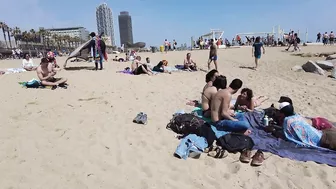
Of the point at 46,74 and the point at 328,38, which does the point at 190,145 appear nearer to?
the point at 46,74

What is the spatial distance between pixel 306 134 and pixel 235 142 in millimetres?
1009

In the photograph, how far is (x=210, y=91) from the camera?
16.4 ft

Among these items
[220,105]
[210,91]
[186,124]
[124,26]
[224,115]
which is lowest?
[186,124]

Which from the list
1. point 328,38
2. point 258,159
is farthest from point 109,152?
point 328,38

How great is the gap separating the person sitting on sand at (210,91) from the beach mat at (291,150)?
3.25ft

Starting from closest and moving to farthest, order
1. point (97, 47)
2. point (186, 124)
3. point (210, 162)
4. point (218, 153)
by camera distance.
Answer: point (210, 162) → point (218, 153) → point (186, 124) → point (97, 47)

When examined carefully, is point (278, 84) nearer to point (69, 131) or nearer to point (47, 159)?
point (69, 131)

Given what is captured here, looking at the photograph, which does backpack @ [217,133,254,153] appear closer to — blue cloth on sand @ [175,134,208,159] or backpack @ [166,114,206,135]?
blue cloth on sand @ [175,134,208,159]

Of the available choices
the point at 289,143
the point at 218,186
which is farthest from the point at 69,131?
the point at 289,143

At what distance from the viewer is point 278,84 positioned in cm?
905

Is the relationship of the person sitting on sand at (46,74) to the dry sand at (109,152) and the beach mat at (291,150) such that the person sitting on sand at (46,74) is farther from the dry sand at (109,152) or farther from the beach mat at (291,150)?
the beach mat at (291,150)

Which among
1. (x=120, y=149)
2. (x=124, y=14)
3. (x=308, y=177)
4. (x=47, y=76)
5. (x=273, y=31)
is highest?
(x=124, y=14)

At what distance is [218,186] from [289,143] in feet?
5.02

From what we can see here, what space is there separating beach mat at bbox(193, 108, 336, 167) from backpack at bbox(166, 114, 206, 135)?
84 cm
